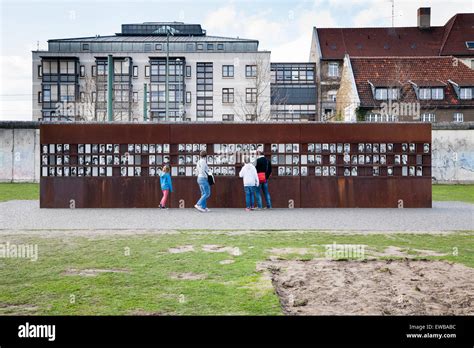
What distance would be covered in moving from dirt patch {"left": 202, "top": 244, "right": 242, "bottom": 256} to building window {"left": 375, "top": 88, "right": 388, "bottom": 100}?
46.1m

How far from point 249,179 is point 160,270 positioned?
10678mm

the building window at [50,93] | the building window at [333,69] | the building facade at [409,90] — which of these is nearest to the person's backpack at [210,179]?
the building facade at [409,90]

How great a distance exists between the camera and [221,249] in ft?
32.6

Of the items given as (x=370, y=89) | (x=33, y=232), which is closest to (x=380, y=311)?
(x=33, y=232)

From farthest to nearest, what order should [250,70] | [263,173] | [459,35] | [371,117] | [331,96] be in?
[331,96] < [459,35] < [250,70] < [371,117] < [263,173]

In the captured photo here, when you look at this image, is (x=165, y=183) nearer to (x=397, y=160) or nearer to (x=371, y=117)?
(x=397, y=160)

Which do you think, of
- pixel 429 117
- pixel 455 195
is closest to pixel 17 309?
pixel 455 195

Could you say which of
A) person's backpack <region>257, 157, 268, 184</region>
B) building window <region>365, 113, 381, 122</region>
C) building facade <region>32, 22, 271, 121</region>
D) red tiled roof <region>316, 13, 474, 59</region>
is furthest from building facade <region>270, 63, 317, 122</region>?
person's backpack <region>257, 157, 268, 184</region>

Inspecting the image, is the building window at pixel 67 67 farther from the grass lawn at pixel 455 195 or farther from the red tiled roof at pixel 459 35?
the grass lawn at pixel 455 195

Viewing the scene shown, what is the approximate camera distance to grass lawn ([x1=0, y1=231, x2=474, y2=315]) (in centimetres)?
593

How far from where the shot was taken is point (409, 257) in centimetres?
912

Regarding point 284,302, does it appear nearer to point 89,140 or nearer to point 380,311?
point 380,311

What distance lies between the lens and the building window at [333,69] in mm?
73312
